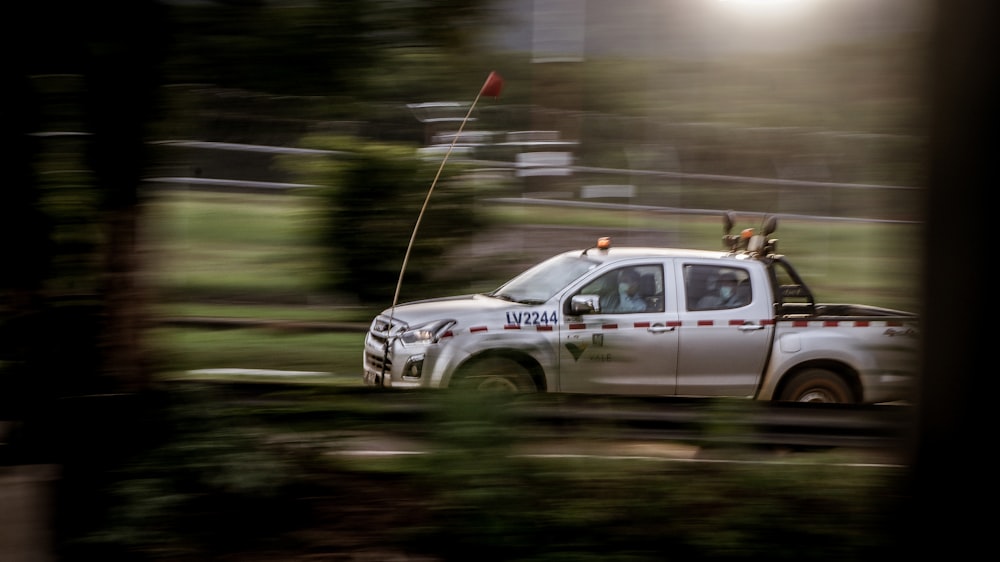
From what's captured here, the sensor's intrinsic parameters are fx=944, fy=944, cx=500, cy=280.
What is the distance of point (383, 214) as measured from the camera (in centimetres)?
441

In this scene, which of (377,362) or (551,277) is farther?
(551,277)

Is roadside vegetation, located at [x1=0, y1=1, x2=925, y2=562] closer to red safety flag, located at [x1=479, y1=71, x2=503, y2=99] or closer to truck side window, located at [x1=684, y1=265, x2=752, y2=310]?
red safety flag, located at [x1=479, y1=71, x2=503, y2=99]

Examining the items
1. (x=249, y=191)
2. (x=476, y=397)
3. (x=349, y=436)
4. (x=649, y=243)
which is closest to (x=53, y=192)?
(x=249, y=191)

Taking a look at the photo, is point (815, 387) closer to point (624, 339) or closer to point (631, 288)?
point (631, 288)

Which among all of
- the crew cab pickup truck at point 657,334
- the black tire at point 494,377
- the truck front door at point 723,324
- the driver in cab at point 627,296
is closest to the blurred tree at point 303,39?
the crew cab pickup truck at point 657,334

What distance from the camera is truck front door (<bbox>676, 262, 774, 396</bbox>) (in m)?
6.38

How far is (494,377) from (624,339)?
819 millimetres

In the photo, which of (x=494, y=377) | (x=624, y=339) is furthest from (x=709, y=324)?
(x=494, y=377)

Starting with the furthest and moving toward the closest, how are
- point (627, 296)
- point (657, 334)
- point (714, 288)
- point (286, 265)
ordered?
point (714, 288) → point (627, 296) → point (657, 334) → point (286, 265)

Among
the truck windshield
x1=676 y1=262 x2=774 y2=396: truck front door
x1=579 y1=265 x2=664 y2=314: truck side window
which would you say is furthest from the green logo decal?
x1=579 y1=265 x2=664 y2=314: truck side window

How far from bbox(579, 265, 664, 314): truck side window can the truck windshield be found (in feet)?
0.48

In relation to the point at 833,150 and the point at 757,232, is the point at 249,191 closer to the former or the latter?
the point at 757,232

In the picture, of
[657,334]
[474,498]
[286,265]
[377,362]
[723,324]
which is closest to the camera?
[474,498]

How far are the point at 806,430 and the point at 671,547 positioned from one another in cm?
94
